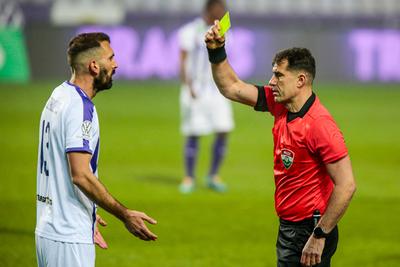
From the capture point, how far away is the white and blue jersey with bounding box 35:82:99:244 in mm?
4844

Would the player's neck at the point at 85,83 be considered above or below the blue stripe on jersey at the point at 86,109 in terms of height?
above

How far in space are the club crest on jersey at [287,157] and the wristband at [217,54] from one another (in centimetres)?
89

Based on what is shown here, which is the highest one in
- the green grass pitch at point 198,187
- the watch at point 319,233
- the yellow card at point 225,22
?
the yellow card at point 225,22

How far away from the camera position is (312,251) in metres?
5.28

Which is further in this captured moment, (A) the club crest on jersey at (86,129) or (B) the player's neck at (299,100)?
(B) the player's neck at (299,100)

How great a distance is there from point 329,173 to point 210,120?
6.94 m

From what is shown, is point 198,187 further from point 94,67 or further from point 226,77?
point 94,67

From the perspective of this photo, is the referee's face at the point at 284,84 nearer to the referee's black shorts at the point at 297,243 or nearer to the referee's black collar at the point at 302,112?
the referee's black collar at the point at 302,112

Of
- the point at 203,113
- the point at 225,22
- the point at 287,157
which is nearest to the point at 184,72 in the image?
the point at 203,113

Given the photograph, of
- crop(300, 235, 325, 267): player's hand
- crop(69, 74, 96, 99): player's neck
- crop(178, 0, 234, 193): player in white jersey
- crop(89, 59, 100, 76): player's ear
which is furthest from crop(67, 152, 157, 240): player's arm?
crop(178, 0, 234, 193): player in white jersey

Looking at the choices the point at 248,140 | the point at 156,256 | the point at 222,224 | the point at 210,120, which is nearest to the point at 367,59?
the point at 248,140

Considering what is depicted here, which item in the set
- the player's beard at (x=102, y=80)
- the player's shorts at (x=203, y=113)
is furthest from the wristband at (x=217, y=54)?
the player's shorts at (x=203, y=113)

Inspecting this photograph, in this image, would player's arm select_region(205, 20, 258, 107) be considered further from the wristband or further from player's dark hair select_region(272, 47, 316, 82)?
player's dark hair select_region(272, 47, 316, 82)

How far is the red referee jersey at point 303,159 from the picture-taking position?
531 cm
